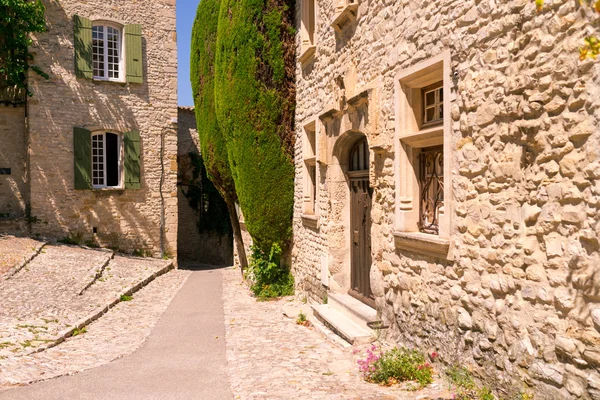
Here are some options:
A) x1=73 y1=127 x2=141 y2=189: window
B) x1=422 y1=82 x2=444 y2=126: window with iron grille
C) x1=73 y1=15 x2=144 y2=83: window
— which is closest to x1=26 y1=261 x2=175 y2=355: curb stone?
x1=73 y1=127 x2=141 y2=189: window

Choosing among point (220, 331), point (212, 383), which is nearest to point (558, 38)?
point (212, 383)

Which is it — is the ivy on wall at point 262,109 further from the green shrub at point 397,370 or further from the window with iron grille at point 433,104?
the green shrub at point 397,370

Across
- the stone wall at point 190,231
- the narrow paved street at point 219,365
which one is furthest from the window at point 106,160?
the narrow paved street at point 219,365

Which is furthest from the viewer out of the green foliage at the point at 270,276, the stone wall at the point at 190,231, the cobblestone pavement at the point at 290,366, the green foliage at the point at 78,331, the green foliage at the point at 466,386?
the stone wall at the point at 190,231

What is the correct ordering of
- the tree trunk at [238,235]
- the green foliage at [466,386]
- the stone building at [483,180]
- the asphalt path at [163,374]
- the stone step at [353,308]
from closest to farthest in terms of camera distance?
the stone building at [483,180] < the green foliage at [466,386] < the asphalt path at [163,374] < the stone step at [353,308] < the tree trunk at [238,235]

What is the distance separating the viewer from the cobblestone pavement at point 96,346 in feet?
17.8

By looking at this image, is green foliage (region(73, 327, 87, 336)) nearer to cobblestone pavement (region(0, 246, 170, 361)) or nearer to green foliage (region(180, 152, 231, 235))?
cobblestone pavement (region(0, 246, 170, 361))

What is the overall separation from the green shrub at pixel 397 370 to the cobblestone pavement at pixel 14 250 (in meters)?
7.91

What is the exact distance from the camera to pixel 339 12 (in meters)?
7.04

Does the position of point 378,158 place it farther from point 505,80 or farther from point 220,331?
point 220,331

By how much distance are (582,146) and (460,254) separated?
5.08ft

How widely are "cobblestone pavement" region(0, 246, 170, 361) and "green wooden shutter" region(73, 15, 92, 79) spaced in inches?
194

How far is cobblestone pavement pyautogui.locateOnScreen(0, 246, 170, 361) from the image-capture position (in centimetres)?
686

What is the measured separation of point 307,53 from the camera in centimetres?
889
